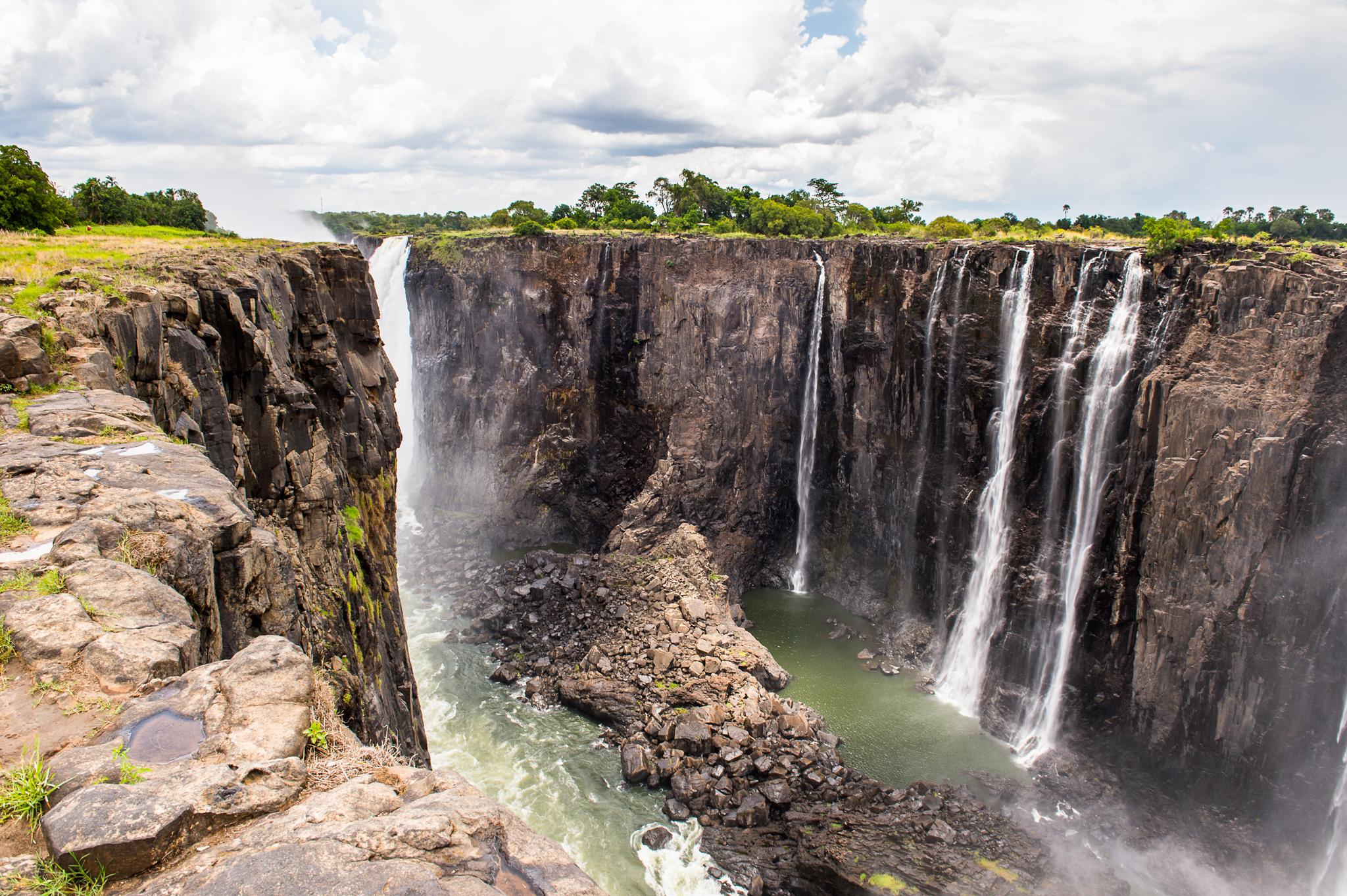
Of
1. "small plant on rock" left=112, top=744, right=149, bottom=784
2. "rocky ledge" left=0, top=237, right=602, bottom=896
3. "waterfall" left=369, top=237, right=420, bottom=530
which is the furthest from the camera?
"waterfall" left=369, top=237, right=420, bottom=530

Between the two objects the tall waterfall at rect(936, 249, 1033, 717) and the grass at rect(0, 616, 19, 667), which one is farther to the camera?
the tall waterfall at rect(936, 249, 1033, 717)

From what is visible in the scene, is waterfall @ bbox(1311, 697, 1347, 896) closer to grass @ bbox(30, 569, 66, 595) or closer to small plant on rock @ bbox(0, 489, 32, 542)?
grass @ bbox(30, 569, 66, 595)

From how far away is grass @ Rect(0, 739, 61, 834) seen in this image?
4.39m

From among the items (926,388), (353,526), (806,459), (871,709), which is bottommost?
(871,709)

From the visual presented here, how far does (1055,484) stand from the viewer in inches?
1036

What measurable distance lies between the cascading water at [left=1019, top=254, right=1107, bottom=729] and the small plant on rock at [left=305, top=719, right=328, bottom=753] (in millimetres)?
25139

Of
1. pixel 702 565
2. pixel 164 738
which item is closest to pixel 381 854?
pixel 164 738

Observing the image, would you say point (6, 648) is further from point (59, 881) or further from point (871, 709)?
point (871, 709)

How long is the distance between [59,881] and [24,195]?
25424mm

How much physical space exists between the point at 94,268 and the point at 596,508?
88.7 ft

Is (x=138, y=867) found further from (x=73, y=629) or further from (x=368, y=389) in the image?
(x=368, y=389)

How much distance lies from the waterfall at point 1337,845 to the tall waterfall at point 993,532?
30.6 ft

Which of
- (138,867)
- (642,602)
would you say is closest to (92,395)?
(138,867)

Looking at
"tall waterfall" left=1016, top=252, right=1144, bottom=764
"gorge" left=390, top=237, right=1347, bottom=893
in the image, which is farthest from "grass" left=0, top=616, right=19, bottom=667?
"tall waterfall" left=1016, top=252, right=1144, bottom=764
